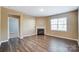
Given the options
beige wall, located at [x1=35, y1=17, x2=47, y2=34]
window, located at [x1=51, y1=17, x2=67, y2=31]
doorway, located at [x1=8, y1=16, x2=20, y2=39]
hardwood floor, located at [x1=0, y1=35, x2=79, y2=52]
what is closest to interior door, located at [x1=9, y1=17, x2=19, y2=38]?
doorway, located at [x1=8, y1=16, x2=20, y2=39]

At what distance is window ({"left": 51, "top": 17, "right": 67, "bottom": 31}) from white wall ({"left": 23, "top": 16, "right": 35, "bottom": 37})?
2364 mm

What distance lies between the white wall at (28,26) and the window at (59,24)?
236 centimetres

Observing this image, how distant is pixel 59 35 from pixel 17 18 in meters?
4.45

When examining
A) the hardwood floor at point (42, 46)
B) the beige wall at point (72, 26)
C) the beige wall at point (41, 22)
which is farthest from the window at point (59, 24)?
the hardwood floor at point (42, 46)

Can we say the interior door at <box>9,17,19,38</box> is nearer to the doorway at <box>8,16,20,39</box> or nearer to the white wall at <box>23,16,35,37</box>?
the doorway at <box>8,16,20,39</box>

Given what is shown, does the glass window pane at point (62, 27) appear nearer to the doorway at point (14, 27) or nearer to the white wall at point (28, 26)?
the white wall at point (28, 26)

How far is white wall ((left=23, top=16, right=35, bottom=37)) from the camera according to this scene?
903 centimetres

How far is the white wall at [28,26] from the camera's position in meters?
9.03

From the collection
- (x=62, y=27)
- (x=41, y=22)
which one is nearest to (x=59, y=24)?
(x=62, y=27)

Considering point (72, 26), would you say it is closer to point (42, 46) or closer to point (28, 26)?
point (42, 46)

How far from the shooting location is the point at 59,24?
29.5 ft

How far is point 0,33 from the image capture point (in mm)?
5484

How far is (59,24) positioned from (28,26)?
11.0ft
